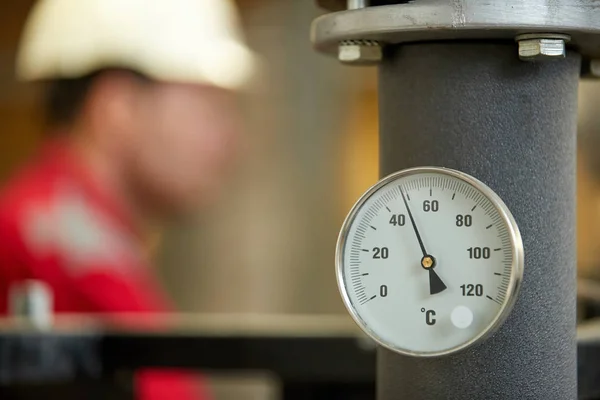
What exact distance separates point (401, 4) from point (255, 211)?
2.87 metres

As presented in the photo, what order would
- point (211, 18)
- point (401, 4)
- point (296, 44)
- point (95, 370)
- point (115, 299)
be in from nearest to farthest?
1. point (401, 4)
2. point (95, 370)
3. point (115, 299)
4. point (211, 18)
5. point (296, 44)

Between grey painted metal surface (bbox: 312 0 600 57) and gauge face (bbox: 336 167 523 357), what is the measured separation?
99mm

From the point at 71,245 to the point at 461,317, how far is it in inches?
55.6

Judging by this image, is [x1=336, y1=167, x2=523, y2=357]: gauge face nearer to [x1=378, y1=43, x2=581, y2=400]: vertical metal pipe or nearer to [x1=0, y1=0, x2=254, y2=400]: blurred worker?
[x1=378, y1=43, x2=581, y2=400]: vertical metal pipe

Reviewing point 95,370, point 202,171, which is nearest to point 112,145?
point 202,171

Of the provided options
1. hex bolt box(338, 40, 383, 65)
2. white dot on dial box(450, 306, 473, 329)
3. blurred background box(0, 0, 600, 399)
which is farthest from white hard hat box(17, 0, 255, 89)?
white dot on dial box(450, 306, 473, 329)

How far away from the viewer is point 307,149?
3438mm

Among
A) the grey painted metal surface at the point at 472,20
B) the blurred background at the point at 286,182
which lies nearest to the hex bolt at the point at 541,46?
the grey painted metal surface at the point at 472,20

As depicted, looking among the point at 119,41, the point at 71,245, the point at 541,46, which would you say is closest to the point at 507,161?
the point at 541,46

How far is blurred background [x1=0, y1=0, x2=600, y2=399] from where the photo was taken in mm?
3367

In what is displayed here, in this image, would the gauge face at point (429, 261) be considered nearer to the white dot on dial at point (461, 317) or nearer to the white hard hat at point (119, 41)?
the white dot on dial at point (461, 317)

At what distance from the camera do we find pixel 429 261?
71cm

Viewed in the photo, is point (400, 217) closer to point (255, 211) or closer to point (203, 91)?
point (203, 91)

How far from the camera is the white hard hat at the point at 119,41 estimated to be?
2.12 m
